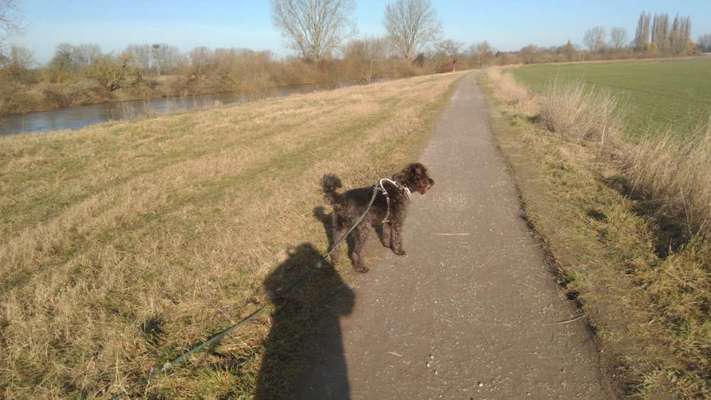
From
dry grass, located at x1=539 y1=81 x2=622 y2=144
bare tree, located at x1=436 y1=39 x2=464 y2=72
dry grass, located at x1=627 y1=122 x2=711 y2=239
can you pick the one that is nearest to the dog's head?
dry grass, located at x1=627 y1=122 x2=711 y2=239

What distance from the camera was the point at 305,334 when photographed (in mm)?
3381

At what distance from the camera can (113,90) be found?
40.7 metres

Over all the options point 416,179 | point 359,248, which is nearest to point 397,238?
point 359,248

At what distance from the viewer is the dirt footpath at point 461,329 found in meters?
2.80

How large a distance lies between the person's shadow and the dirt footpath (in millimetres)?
18

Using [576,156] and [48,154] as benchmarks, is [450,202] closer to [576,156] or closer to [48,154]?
[576,156]

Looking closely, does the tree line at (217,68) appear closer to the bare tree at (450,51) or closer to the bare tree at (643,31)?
the bare tree at (450,51)

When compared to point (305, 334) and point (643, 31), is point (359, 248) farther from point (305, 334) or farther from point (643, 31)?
point (643, 31)

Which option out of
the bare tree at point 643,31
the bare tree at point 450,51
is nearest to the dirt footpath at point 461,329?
the bare tree at point 450,51

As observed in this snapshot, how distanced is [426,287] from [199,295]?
252cm

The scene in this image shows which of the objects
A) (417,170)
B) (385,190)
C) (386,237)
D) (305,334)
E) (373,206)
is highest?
(417,170)

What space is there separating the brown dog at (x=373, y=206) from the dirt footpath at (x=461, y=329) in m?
0.32

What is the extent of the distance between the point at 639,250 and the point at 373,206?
345 centimetres

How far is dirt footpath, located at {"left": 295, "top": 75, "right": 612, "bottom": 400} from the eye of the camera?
280 cm
